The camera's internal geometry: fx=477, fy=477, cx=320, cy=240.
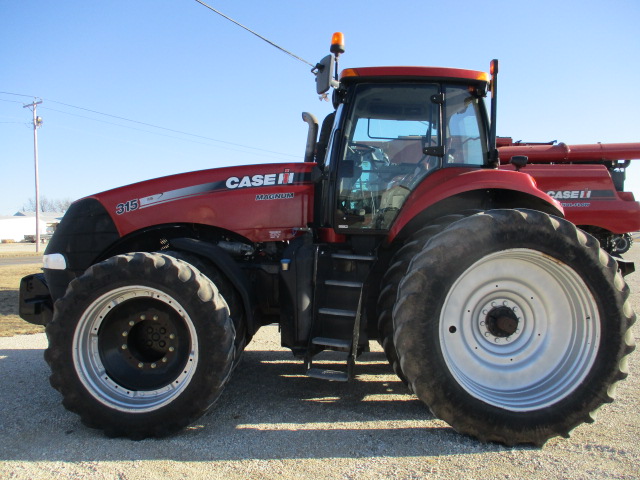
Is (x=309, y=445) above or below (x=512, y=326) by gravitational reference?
below

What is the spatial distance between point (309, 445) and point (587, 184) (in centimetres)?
800

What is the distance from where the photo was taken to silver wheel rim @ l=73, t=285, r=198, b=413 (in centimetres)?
316

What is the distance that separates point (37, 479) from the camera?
8.38ft

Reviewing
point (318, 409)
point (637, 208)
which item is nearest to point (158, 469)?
point (318, 409)

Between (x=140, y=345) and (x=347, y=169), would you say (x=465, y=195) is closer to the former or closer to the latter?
(x=347, y=169)

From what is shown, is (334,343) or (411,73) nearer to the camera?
(334,343)

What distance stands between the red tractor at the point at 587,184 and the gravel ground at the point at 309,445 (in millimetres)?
5491

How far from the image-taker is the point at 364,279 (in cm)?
357

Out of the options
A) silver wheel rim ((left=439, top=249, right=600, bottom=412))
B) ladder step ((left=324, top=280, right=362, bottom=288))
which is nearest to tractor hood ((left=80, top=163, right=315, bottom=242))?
ladder step ((left=324, top=280, right=362, bottom=288))

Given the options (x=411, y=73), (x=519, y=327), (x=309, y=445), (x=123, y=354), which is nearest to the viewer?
(x=309, y=445)

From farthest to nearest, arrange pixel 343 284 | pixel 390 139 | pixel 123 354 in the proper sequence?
pixel 390 139 < pixel 343 284 < pixel 123 354

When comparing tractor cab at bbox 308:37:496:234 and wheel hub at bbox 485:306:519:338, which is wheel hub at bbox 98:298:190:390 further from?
wheel hub at bbox 485:306:519:338

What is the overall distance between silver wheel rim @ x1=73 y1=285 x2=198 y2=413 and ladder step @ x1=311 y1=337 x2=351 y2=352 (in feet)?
2.77

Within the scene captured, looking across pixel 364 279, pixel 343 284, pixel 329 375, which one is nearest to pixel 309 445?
pixel 329 375
